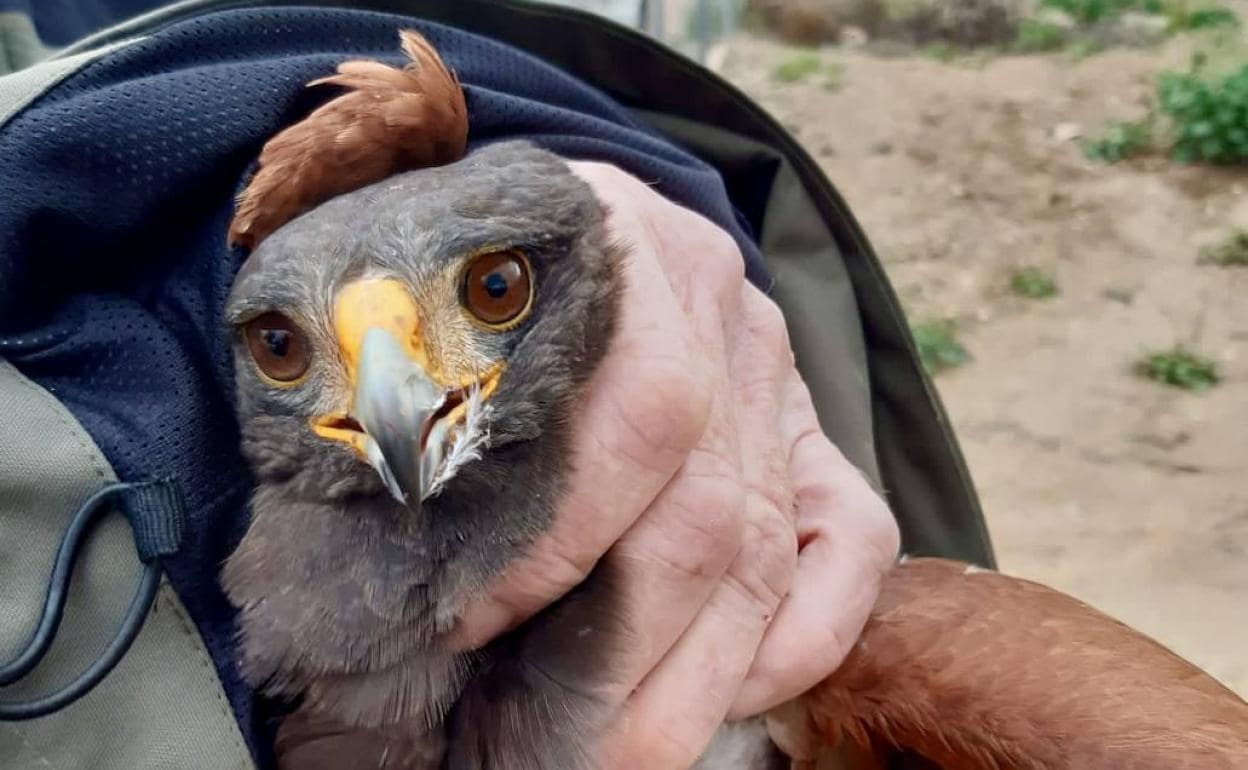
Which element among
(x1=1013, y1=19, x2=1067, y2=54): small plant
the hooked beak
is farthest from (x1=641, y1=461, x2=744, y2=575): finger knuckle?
(x1=1013, y1=19, x2=1067, y2=54): small plant

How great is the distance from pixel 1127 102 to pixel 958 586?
8030mm

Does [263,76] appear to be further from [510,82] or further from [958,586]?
[958,586]

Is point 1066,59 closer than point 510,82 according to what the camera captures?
No

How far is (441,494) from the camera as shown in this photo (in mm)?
1685

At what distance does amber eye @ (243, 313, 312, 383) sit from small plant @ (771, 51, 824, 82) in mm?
9366

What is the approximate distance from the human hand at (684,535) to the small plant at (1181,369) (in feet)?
15.4

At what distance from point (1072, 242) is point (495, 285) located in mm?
6339

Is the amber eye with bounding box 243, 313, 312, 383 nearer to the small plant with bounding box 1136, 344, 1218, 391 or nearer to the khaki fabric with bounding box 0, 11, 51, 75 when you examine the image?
the khaki fabric with bounding box 0, 11, 51, 75

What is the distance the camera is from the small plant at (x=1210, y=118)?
25.0 ft

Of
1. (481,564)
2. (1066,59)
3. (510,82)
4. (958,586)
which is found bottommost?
(1066,59)

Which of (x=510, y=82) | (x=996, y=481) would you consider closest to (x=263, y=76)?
(x=510, y=82)

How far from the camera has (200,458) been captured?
168 centimetres

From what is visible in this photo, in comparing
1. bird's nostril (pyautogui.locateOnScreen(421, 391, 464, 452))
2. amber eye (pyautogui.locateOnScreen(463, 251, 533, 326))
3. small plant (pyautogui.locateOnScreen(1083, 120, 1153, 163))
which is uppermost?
amber eye (pyautogui.locateOnScreen(463, 251, 533, 326))

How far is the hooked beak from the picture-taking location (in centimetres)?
153
